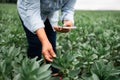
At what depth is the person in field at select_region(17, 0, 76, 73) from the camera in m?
2.73

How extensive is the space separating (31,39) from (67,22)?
0.49 m

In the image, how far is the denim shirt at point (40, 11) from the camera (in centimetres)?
290

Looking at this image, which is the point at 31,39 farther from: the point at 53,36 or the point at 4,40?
the point at 4,40

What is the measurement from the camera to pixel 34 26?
2871 millimetres

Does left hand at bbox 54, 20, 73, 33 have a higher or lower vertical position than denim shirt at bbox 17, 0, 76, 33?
lower

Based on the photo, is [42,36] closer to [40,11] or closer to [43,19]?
[40,11]

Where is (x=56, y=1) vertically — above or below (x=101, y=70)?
above

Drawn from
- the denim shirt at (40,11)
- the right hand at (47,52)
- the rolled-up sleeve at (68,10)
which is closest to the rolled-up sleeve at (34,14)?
the denim shirt at (40,11)

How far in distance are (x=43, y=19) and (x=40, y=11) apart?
7.4 inches

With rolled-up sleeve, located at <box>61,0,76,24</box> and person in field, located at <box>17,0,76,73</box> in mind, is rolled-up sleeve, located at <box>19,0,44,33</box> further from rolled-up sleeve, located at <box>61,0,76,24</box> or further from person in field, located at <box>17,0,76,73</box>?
rolled-up sleeve, located at <box>61,0,76,24</box>

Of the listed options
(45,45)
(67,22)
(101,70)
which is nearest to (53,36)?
Answer: (67,22)

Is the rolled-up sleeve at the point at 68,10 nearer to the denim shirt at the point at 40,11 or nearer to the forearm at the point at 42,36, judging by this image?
the denim shirt at the point at 40,11

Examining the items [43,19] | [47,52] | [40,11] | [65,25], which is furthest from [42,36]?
[43,19]

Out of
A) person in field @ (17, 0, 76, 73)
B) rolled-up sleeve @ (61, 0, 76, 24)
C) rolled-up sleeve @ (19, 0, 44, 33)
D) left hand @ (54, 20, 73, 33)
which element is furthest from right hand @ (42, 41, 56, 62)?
rolled-up sleeve @ (61, 0, 76, 24)
